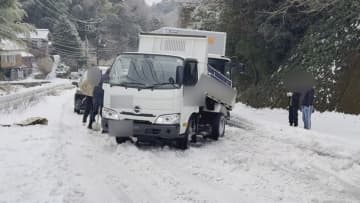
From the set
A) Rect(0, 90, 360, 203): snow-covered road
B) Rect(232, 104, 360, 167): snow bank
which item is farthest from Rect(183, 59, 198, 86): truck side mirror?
Rect(232, 104, 360, 167): snow bank

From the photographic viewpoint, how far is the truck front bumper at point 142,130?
34.3 feet

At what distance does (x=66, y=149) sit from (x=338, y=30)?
1569 cm

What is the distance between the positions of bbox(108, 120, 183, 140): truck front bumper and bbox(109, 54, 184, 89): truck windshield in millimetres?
853

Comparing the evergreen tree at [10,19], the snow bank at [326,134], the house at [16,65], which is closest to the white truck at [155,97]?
the snow bank at [326,134]

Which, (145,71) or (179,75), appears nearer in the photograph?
(179,75)

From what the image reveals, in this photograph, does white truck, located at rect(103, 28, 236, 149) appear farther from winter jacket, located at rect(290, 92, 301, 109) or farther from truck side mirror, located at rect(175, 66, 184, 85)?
winter jacket, located at rect(290, 92, 301, 109)

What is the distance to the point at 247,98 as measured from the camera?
2753cm

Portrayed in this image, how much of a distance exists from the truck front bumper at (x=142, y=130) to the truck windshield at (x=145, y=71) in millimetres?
853

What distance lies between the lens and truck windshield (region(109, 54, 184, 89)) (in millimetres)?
10734

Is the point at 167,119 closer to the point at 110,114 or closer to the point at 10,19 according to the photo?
the point at 110,114

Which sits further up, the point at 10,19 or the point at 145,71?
the point at 10,19

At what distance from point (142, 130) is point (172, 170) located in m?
1.91

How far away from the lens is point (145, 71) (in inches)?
434

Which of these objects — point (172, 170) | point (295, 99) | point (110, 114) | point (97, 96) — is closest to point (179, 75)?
point (110, 114)
